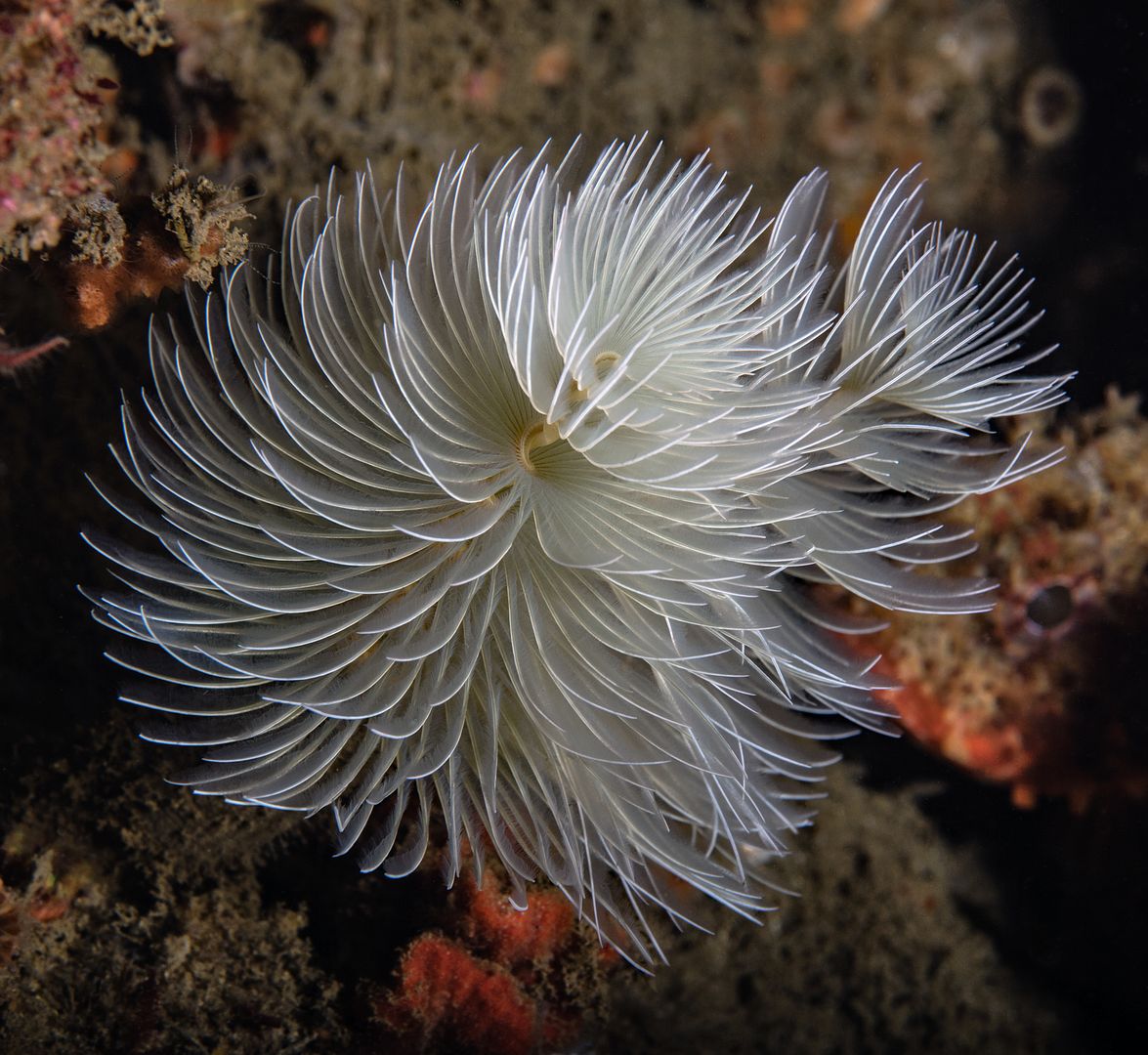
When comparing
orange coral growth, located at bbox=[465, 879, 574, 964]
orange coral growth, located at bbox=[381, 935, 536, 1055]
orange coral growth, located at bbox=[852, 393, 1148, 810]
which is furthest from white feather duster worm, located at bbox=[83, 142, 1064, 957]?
orange coral growth, located at bbox=[852, 393, 1148, 810]

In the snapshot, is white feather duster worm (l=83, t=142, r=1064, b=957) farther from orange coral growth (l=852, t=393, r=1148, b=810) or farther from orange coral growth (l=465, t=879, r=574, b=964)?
orange coral growth (l=852, t=393, r=1148, b=810)

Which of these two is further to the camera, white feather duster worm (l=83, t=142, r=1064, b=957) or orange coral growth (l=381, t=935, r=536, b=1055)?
orange coral growth (l=381, t=935, r=536, b=1055)

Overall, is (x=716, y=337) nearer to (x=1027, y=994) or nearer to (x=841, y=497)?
(x=841, y=497)

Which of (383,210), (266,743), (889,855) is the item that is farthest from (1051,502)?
(266,743)

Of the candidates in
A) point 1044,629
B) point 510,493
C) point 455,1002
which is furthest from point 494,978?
point 1044,629

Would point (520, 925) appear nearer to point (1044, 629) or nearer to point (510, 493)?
point (510, 493)

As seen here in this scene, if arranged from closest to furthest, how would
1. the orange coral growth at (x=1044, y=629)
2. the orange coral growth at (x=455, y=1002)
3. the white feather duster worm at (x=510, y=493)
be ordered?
the white feather duster worm at (x=510, y=493), the orange coral growth at (x=455, y=1002), the orange coral growth at (x=1044, y=629)

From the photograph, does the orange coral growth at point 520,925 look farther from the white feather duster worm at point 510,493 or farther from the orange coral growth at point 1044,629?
the orange coral growth at point 1044,629

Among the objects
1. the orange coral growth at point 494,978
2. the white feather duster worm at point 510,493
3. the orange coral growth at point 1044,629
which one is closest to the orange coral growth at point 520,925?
the orange coral growth at point 494,978
